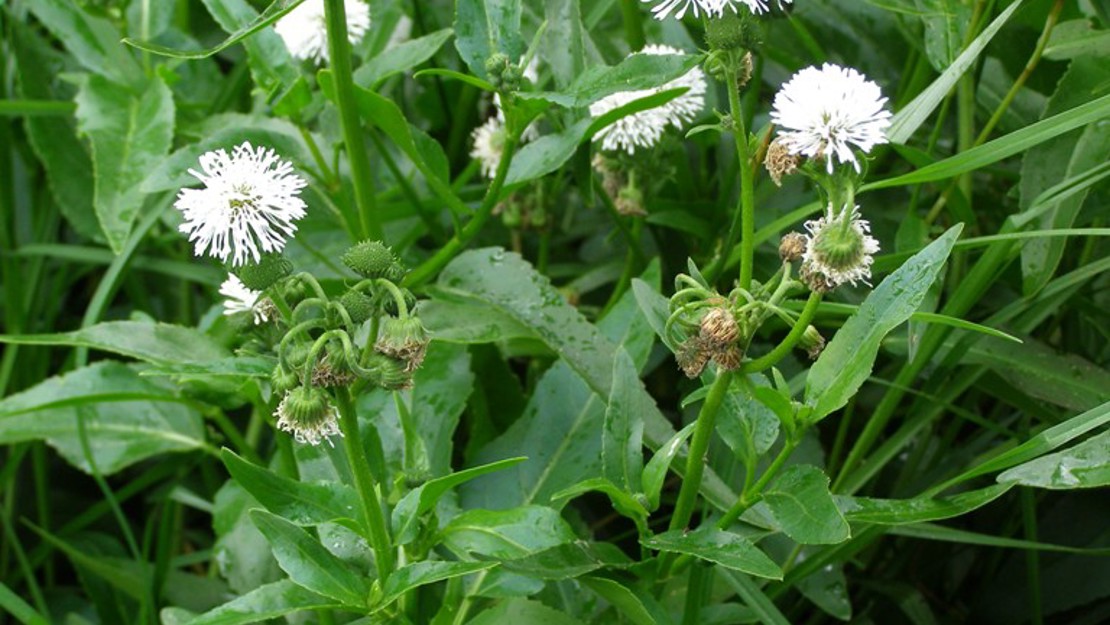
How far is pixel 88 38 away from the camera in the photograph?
182cm

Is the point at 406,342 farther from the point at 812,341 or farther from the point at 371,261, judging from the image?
the point at 812,341

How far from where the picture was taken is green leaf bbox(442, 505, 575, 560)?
107 cm

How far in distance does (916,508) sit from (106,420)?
3.62 feet

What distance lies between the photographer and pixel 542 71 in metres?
1.74

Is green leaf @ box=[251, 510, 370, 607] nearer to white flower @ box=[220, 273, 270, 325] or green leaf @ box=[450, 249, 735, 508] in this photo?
white flower @ box=[220, 273, 270, 325]

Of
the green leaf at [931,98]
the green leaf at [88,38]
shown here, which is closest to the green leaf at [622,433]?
the green leaf at [931,98]

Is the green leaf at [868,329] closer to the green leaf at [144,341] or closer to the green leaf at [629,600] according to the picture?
the green leaf at [629,600]

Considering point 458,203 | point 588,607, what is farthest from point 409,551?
point 458,203

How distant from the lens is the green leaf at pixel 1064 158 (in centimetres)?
132

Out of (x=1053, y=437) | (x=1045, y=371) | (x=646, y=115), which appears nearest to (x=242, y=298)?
(x=646, y=115)

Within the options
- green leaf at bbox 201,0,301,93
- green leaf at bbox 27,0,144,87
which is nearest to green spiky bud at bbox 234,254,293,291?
green leaf at bbox 201,0,301,93

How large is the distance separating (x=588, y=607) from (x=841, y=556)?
0.27m

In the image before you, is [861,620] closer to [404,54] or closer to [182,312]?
[404,54]

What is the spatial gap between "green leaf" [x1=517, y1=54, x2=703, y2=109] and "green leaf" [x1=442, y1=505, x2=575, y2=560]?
40 centimetres
